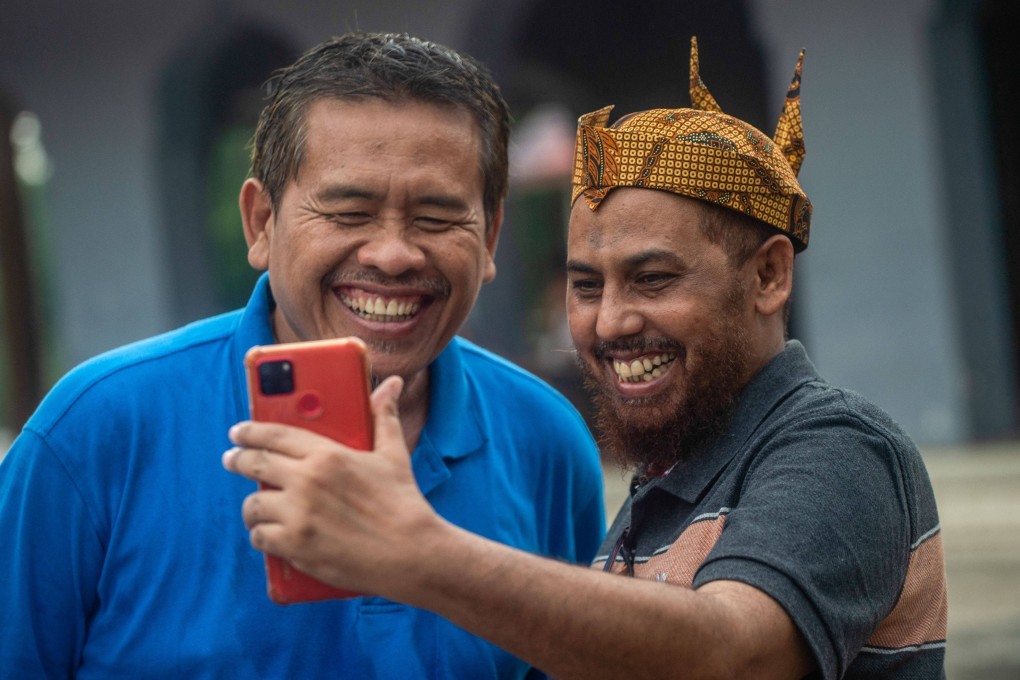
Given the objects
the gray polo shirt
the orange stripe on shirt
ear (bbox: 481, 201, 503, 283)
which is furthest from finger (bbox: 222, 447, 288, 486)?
ear (bbox: 481, 201, 503, 283)

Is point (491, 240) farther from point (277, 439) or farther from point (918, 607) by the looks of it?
point (277, 439)

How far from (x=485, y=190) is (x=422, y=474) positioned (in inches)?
25.9

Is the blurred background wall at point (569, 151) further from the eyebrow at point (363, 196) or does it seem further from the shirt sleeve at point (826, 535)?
the shirt sleeve at point (826, 535)

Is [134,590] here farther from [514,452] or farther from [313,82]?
[313,82]

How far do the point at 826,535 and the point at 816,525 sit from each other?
2 cm

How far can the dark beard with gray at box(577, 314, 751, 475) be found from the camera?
236 cm

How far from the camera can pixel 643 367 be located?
243 centimetres

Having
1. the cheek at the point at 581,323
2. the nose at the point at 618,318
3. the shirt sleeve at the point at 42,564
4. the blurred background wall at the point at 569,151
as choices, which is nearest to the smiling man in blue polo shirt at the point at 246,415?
the shirt sleeve at the point at 42,564

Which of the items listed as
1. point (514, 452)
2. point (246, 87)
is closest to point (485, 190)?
point (514, 452)

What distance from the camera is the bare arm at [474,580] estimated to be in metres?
1.55

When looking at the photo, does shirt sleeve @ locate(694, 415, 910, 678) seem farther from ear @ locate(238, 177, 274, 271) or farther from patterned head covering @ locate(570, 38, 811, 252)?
ear @ locate(238, 177, 274, 271)

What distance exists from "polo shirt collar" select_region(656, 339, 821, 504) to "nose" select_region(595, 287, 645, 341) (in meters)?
0.25

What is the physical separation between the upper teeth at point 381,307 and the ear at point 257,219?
12.1 inches

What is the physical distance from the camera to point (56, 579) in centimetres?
237
